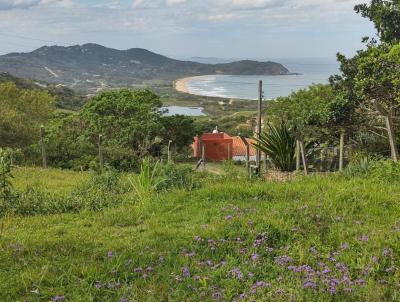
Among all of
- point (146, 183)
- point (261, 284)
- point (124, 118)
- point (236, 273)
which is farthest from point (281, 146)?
point (124, 118)

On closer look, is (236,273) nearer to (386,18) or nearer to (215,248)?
(215,248)

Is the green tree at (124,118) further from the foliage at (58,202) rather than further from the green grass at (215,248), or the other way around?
the green grass at (215,248)

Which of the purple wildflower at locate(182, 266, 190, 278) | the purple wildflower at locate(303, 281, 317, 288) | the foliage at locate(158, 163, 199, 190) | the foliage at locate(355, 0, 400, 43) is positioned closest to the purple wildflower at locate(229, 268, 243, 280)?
the purple wildflower at locate(182, 266, 190, 278)

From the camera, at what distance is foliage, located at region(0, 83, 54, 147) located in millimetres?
21062

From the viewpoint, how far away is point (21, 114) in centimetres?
2381

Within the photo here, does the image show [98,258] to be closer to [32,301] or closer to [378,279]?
[32,301]

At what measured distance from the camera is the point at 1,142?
2089cm

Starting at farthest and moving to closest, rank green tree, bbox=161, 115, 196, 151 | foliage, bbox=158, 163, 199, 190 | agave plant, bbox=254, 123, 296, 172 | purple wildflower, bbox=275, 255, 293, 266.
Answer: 1. green tree, bbox=161, 115, 196, 151
2. agave plant, bbox=254, 123, 296, 172
3. foliage, bbox=158, 163, 199, 190
4. purple wildflower, bbox=275, 255, 293, 266

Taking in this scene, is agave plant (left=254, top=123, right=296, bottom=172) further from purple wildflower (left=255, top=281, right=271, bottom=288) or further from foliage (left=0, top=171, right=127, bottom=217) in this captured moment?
purple wildflower (left=255, top=281, right=271, bottom=288)

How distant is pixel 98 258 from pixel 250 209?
1844mm

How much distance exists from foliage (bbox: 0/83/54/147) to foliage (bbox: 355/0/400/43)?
15.2 meters

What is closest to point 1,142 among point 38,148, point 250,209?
point 38,148

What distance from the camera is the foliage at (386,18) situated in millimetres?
16141

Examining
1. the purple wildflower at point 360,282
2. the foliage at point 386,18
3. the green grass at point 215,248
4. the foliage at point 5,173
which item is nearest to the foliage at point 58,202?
the foliage at point 5,173
